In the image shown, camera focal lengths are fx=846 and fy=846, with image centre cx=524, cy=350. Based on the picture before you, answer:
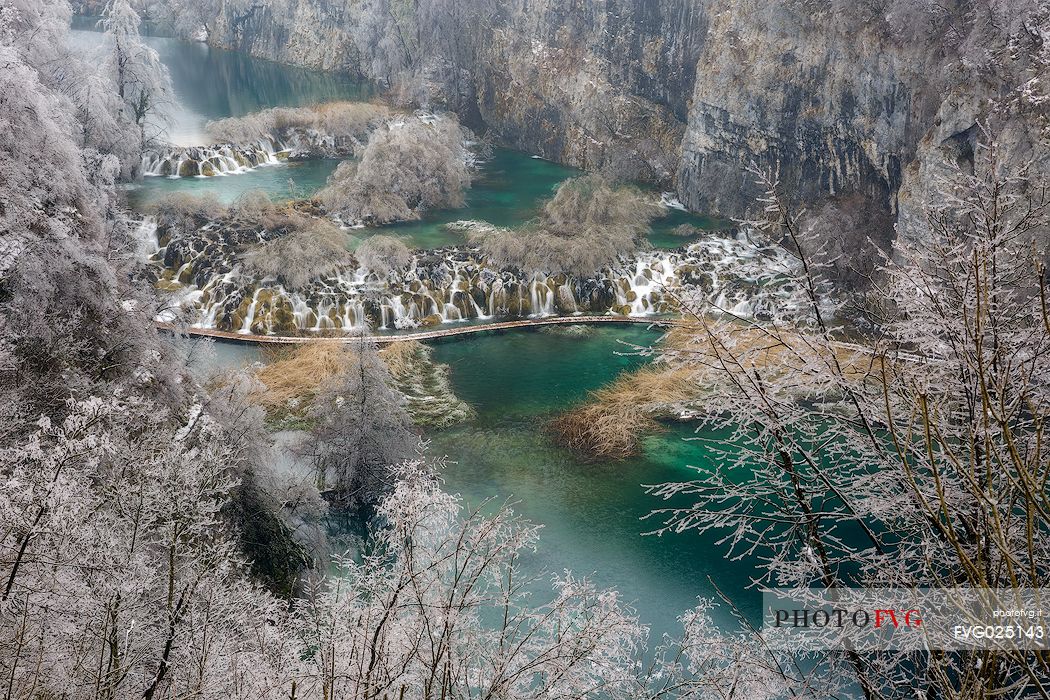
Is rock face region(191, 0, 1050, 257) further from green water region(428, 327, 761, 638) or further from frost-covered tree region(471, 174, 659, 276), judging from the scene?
green water region(428, 327, 761, 638)

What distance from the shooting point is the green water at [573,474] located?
15.2 metres

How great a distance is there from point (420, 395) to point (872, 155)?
1871 centimetres

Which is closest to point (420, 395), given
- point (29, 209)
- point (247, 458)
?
point (247, 458)

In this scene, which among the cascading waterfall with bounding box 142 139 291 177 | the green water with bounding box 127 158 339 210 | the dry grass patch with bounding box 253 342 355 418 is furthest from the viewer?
the cascading waterfall with bounding box 142 139 291 177

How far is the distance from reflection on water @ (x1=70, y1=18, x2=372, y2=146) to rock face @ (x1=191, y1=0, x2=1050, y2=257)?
171 inches

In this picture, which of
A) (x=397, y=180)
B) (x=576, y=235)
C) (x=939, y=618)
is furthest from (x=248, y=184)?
(x=939, y=618)

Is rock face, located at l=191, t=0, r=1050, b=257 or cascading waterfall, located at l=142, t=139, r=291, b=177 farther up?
rock face, located at l=191, t=0, r=1050, b=257

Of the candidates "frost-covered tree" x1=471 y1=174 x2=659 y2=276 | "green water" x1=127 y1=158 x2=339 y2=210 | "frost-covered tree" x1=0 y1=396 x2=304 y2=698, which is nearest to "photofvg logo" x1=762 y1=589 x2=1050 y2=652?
"frost-covered tree" x1=0 y1=396 x2=304 y2=698

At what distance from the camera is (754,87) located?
33.5 m

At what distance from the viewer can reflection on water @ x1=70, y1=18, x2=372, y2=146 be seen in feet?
143

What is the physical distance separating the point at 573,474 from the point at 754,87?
70.6 feet

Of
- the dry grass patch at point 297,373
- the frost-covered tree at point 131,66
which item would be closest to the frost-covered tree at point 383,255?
the dry grass patch at point 297,373

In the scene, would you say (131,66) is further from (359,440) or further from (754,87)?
(359,440)

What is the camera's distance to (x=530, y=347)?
25625 mm
